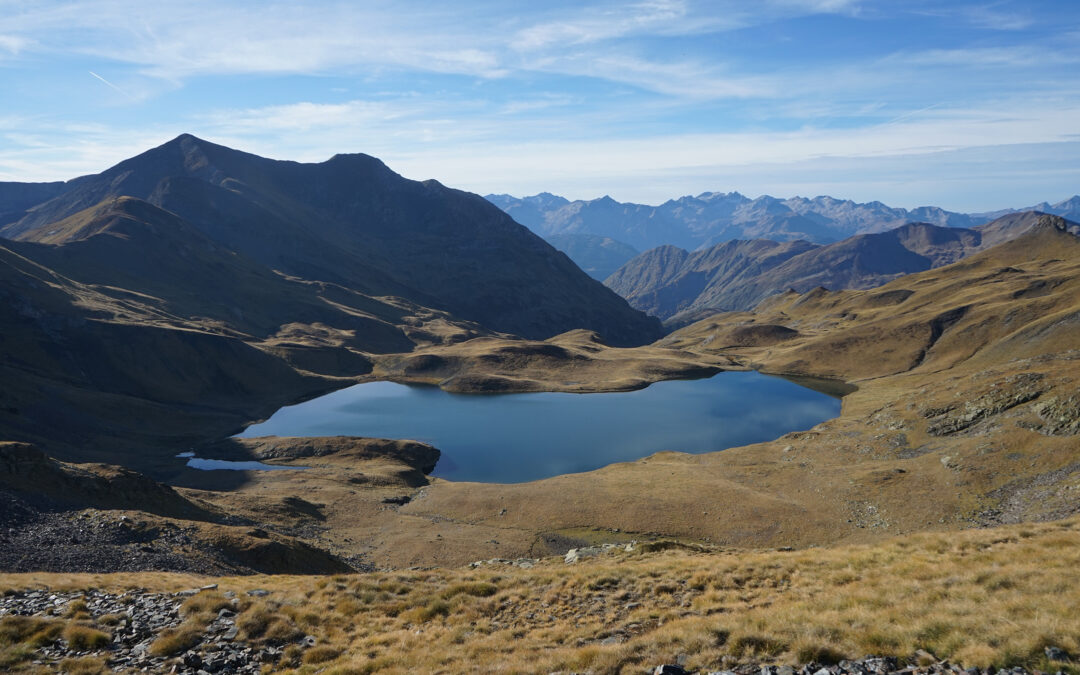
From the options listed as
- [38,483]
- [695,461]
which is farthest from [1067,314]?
[38,483]

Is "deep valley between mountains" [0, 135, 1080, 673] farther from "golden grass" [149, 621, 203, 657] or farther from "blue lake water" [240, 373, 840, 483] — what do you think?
"blue lake water" [240, 373, 840, 483]

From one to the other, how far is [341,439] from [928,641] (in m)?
99.1

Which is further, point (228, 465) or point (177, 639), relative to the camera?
point (228, 465)

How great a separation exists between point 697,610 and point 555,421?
10566 cm

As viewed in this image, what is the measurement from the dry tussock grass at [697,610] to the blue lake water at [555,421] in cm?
6507

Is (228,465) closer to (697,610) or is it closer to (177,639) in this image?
(177,639)

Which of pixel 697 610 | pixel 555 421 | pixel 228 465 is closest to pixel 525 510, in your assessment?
pixel 697 610

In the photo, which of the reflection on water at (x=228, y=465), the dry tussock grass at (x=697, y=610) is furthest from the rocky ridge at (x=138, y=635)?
the reflection on water at (x=228, y=465)

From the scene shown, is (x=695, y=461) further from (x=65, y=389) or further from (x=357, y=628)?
(x=65, y=389)

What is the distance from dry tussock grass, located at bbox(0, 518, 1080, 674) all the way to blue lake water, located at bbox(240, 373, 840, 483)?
65.1 m

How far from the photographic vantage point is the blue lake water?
101m

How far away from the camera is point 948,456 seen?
66.7m

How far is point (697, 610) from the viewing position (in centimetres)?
→ 2038

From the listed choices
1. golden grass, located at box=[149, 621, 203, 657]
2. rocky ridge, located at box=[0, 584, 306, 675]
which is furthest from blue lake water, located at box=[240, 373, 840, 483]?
golden grass, located at box=[149, 621, 203, 657]
